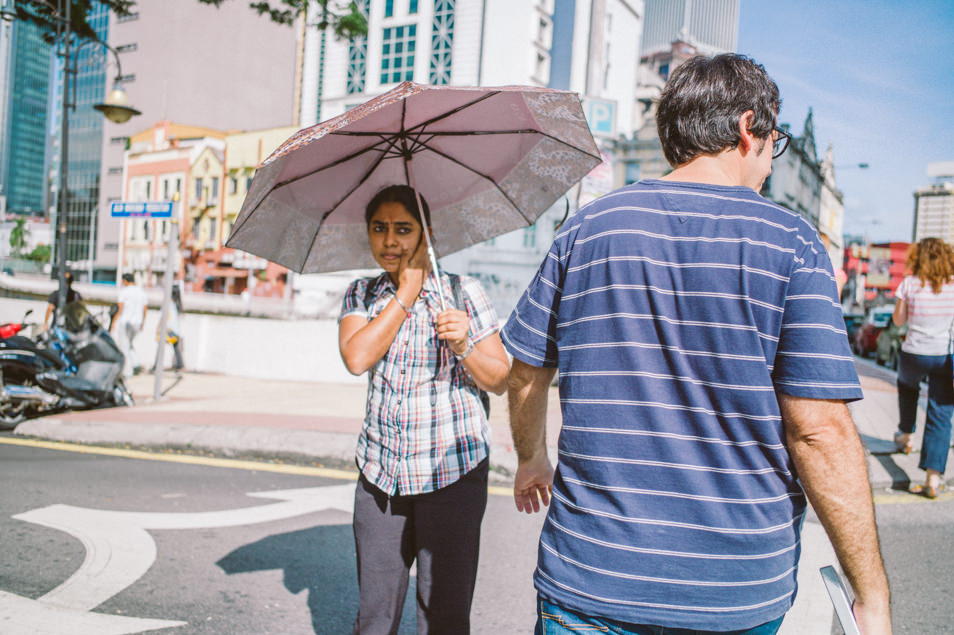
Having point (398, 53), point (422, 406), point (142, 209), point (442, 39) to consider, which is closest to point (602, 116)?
point (442, 39)

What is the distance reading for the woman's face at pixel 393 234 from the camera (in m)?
2.49

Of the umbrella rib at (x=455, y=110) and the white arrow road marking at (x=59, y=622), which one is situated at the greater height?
the umbrella rib at (x=455, y=110)

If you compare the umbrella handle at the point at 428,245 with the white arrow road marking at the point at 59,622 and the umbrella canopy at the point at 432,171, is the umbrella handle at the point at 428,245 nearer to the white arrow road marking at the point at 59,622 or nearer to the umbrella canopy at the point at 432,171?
the umbrella canopy at the point at 432,171

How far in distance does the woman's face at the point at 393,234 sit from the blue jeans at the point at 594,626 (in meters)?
1.33

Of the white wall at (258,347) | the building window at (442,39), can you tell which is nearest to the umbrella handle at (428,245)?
the white wall at (258,347)

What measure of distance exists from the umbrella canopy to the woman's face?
0.47ft

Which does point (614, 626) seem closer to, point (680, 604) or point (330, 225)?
point (680, 604)

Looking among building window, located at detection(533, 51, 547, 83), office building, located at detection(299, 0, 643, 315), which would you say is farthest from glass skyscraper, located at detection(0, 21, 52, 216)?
building window, located at detection(533, 51, 547, 83)

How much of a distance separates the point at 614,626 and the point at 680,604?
5.6 inches

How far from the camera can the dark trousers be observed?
2352 millimetres

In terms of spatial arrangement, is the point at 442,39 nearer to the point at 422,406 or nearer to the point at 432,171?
the point at 432,171

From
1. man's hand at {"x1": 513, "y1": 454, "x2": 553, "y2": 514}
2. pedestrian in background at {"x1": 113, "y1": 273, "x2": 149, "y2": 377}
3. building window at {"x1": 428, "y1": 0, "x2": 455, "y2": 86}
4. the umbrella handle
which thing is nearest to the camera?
man's hand at {"x1": 513, "y1": 454, "x2": 553, "y2": 514}

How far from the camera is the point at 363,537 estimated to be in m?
2.39

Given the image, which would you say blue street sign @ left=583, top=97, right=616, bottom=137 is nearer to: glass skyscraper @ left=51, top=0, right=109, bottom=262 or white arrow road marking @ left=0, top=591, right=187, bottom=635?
white arrow road marking @ left=0, top=591, right=187, bottom=635
